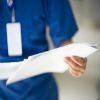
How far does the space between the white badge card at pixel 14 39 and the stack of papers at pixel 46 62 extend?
2.7 inches

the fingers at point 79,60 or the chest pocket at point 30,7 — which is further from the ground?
the chest pocket at point 30,7

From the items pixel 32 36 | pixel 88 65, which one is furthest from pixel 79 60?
pixel 88 65

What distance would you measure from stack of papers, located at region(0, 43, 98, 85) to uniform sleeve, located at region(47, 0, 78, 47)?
19 centimetres

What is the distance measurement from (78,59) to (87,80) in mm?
762

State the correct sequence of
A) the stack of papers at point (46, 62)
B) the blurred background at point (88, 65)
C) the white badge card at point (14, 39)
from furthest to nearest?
1. the blurred background at point (88, 65)
2. the white badge card at point (14, 39)
3. the stack of papers at point (46, 62)

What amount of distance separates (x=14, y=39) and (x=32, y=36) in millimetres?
68

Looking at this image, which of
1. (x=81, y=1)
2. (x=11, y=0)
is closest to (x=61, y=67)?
(x=11, y=0)

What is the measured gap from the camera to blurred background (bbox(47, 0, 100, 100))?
133 cm

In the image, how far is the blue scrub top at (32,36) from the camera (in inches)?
28.2

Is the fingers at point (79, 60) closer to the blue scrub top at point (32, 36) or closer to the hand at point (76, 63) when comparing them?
the hand at point (76, 63)

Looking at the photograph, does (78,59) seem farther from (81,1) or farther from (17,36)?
(81,1)

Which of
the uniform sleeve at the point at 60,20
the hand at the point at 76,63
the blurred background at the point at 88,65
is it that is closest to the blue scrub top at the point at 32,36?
the uniform sleeve at the point at 60,20

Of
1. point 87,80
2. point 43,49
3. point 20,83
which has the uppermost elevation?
point 43,49

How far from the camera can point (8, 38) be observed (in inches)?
27.6
